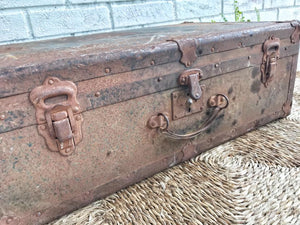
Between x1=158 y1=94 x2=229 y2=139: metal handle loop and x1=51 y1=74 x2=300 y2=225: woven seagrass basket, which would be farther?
x1=158 y1=94 x2=229 y2=139: metal handle loop

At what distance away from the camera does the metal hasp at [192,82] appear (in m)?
0.93

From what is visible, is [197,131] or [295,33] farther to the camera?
[295,33]

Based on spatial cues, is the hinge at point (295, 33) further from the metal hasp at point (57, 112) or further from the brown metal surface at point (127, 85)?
the metal hasp at point (57, 112)

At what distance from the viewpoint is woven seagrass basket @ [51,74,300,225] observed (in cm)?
82

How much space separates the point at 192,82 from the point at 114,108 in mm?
296

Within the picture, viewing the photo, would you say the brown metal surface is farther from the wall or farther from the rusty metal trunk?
the wall

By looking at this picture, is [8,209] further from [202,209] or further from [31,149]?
[202,209]

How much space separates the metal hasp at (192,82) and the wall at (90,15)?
92 cm

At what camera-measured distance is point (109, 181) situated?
910 millimetres

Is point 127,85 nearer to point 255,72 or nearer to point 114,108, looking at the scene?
point 114,108

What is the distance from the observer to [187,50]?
904 millimetres

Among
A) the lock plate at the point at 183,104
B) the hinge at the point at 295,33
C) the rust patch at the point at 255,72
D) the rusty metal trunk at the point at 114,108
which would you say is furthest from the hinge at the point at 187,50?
the hinge at the point at 295,33

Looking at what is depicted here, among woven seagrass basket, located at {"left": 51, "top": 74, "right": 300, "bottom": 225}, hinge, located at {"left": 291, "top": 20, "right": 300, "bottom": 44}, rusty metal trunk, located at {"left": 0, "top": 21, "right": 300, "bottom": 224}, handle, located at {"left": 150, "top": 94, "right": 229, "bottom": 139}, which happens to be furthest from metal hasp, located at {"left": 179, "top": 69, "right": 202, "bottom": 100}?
hinge, located at {"left": 291, "top": 20, "right": 300, "bottom": 44}

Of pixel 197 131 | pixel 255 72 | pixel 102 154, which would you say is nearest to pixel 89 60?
pixel 102 154
